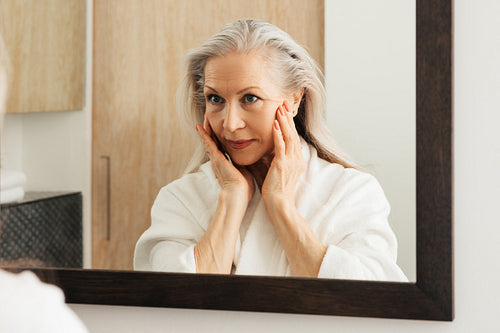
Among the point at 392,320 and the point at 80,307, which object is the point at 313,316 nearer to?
the point at 392,320

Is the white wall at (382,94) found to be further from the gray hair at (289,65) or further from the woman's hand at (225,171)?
the woman's hand at (225,171)

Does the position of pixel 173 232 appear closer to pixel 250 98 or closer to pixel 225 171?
pixel 225 171

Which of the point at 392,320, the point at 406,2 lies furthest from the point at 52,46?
the point at 392,320

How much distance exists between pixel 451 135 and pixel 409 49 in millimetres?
169

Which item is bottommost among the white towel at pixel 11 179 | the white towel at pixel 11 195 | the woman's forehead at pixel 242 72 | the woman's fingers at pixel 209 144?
the white towel at pixel 11 195

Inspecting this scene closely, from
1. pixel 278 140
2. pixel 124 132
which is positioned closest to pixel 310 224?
pixel 278 140

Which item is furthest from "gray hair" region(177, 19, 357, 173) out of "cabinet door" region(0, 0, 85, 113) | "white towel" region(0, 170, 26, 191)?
"white towel" region(0, 170, 26, 191)

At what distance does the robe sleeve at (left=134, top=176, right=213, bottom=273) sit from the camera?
106 centimetres

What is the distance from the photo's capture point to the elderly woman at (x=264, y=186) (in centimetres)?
101

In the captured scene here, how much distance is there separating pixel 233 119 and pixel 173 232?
0.25 m

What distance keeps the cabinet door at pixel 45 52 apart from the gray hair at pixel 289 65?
0.25 m

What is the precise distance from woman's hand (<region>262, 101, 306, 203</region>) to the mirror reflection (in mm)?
30

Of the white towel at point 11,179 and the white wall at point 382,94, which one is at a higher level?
the white wall at point 382,94

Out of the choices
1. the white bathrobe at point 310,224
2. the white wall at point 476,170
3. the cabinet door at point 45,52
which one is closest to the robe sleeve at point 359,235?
the white bathrobe at point 310,224
